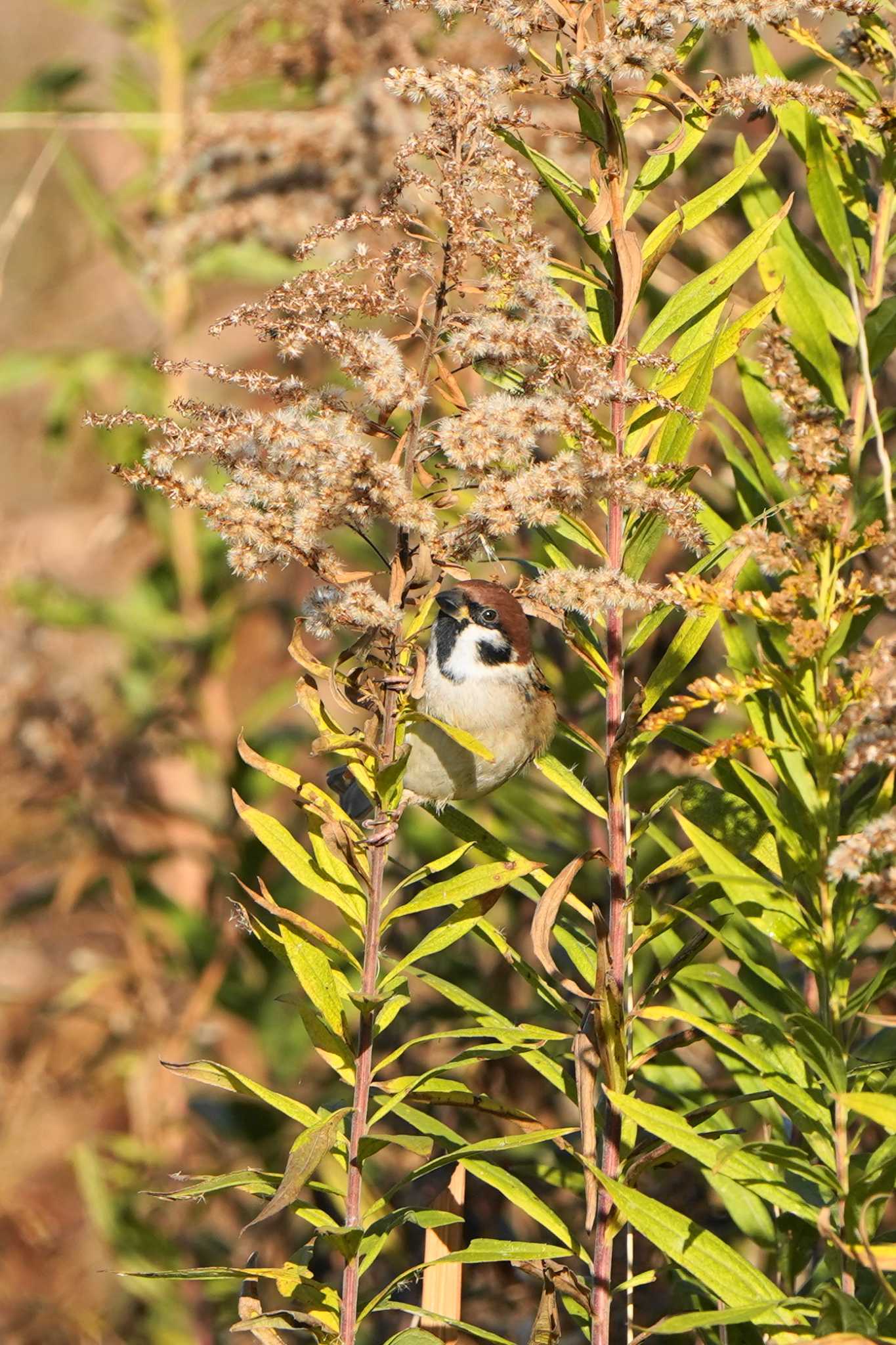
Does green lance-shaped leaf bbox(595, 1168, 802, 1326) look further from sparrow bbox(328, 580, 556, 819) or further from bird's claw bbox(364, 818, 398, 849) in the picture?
sparrow bbox(328, 580, 556, 819)

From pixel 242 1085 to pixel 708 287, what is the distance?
112 cm

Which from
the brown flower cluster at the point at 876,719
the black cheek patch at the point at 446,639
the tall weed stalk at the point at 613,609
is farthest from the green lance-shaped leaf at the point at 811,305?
the black cheek patch at the point at 446,639

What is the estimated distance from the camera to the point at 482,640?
2.89m

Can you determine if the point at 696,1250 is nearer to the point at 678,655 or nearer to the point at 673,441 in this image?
the point at 678,655

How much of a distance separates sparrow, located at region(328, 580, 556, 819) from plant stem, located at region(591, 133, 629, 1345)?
2.47 feet

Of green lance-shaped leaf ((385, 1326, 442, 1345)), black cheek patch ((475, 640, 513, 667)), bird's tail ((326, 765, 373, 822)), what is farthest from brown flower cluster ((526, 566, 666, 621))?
black cheek patch ((475, 640, 513, 667))

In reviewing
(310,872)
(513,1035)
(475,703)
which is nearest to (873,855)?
(513,1035)

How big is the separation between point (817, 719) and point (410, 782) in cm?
107

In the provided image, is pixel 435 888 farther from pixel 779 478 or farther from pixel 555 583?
pixel 779 478

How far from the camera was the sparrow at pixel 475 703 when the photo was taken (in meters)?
2.52

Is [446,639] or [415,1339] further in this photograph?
[446,639]

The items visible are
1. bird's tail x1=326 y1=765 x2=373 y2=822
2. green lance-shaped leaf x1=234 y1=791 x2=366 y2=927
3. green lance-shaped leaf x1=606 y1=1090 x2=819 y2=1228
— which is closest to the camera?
green lance-shaped leaf x1=606 y1=1090 x2=819 y2=1228

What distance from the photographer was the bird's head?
2.81 meters

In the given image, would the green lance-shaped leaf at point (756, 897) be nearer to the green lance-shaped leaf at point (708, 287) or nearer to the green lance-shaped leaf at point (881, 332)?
the green lance-shaped leaf at point (708, 287)
